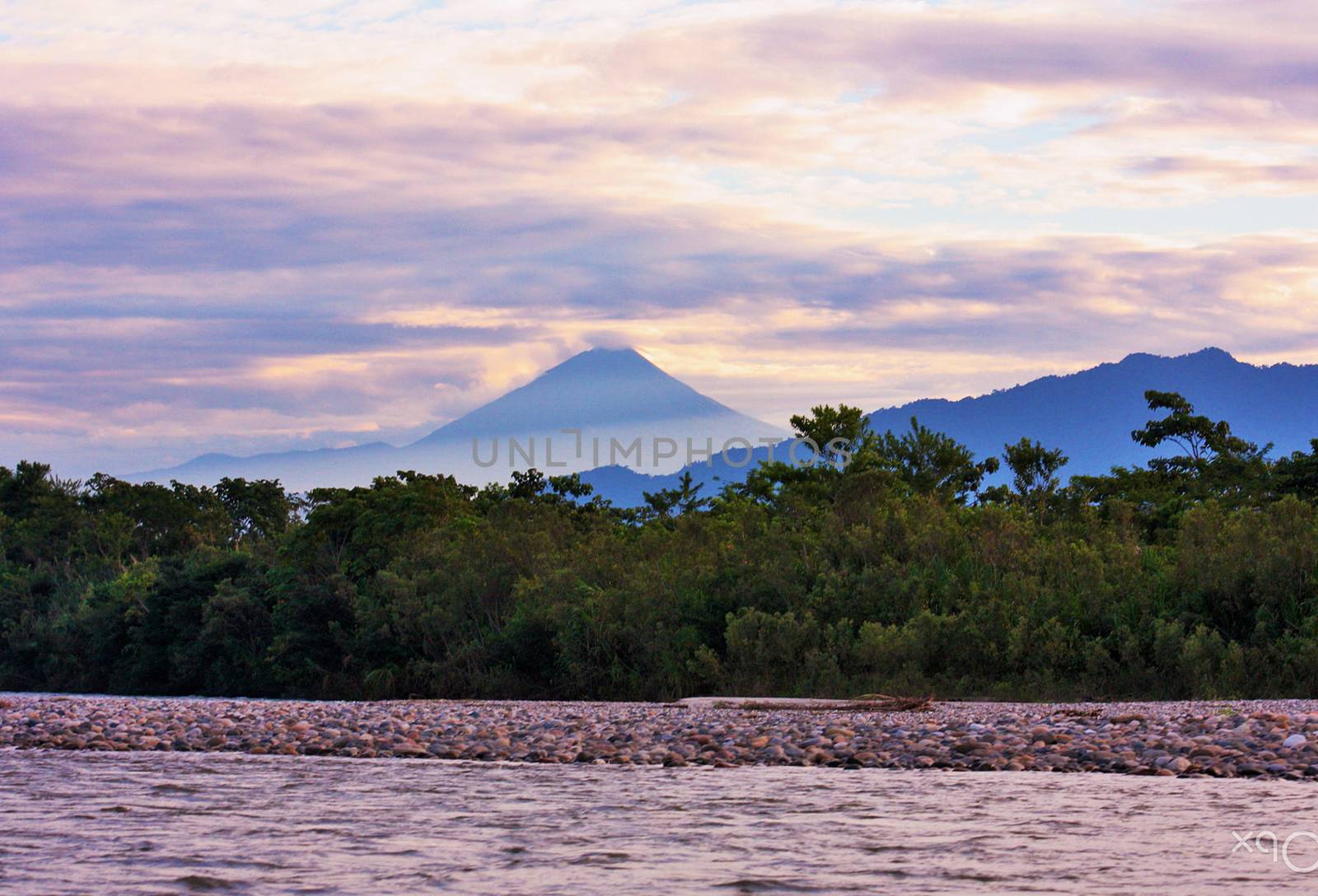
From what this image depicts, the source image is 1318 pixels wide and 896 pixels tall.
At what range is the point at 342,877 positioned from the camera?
8906 mm

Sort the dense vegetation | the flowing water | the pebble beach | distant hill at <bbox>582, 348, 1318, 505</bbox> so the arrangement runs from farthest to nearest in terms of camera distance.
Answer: distant hill at <bbox>582, 348, 1318, 505</bbox>
the dense vegetation
the pebble beach
the flowing water

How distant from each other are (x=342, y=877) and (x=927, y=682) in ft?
60.0

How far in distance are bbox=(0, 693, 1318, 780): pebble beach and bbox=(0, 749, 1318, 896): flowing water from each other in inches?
28.7

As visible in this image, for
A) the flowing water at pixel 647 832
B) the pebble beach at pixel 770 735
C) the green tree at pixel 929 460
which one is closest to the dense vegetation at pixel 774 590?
the green tree at pixel 929 460

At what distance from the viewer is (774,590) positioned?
30.3 metres

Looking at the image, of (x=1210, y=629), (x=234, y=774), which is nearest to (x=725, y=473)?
(x=1210, y=629)

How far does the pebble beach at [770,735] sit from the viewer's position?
45.1 ft

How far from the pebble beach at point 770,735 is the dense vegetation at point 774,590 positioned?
4517 millimetres

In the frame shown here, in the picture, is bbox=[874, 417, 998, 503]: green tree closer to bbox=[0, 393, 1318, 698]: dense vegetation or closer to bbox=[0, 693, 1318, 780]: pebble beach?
bbox=[0, 393, 1318, 698]: dense vegetation

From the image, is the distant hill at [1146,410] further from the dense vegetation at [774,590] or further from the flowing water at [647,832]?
the flowing water at [647,832]

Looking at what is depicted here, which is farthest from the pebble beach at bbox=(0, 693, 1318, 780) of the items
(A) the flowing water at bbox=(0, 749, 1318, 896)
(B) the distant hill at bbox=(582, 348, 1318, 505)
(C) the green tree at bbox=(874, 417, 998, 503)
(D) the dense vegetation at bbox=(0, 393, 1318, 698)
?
(B) the distant hill at bbox=(582, 348, 1318, 505)

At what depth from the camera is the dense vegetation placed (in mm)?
25391

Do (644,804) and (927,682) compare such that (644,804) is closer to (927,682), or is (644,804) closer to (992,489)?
(927,682)

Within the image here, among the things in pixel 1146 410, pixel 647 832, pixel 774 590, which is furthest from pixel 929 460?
pixel 1146 410
